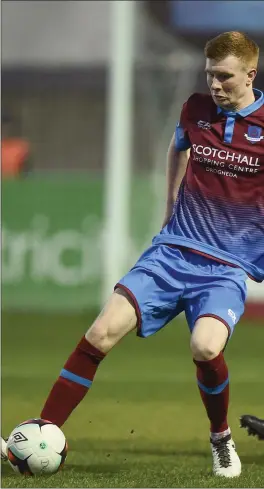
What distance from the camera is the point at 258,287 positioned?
16625mm

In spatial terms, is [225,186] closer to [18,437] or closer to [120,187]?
[18,437]

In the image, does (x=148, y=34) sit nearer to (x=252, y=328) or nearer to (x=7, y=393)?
(x=252, y=328)

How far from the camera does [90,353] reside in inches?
233

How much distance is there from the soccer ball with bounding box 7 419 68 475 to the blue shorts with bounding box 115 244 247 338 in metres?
0.65

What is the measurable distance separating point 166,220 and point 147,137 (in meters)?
13.3

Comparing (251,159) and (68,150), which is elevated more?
(251,159)

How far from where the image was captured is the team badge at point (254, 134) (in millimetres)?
6014

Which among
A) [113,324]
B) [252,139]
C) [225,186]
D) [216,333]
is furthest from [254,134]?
[113,324]

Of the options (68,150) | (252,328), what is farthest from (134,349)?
(68,150)

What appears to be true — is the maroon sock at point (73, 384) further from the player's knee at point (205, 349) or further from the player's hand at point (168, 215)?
the player's hand at point (168, 215)

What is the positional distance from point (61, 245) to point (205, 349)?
37.4 feet

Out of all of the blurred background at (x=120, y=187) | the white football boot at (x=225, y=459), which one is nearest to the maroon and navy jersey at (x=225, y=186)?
the white football boot at (x=225, y=459)

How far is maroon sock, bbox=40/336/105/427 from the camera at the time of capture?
5918 mm

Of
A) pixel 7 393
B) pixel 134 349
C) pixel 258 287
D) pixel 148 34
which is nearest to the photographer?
pixel 7 393
